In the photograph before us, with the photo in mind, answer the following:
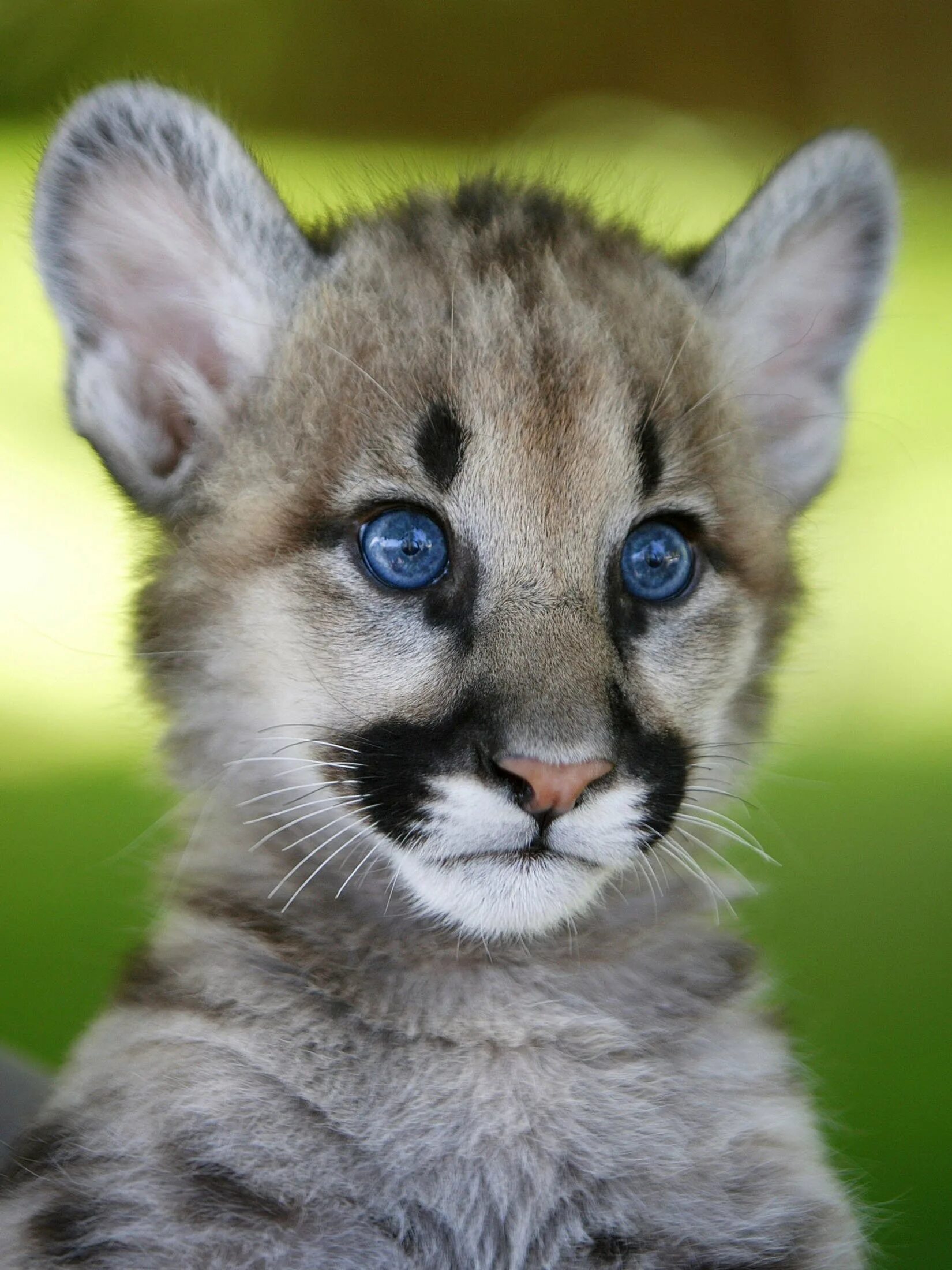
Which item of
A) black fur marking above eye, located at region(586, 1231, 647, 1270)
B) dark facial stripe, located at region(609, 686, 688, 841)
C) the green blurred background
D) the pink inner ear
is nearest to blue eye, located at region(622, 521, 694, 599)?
dark facial stripe, located at region(609, 686, 688, 841)

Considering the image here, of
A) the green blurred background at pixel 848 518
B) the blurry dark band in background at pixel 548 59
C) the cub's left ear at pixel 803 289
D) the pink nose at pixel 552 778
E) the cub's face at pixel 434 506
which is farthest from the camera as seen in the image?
the blurry dark band in background at pixel 548 59

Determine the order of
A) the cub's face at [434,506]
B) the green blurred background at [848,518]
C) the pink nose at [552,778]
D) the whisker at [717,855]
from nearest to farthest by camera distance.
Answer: the pink nose at [552,778] → the cub's face at [434,506] → the whisker at [717,855] → the green blurred background at [848,518]

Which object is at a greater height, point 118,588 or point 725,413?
point 725,413

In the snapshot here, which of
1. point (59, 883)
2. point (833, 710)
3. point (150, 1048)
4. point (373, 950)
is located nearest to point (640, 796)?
point (373, 950)

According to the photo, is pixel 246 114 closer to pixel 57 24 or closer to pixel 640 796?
pixel 57 24

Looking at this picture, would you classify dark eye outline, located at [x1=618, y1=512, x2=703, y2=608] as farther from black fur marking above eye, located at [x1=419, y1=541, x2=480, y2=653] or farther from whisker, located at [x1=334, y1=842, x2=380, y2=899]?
whisker, located at [x1=334, y1=842, x2=380, y2=899]

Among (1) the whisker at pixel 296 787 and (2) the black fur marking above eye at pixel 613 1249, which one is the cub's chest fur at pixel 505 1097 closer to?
(2) the black fur marking above eye at pixel 613 1249

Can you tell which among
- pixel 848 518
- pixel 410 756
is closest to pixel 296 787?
pixel 410 756

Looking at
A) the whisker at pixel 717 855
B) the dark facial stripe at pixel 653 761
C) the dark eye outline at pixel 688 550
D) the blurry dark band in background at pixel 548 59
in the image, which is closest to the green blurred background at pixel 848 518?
the blurry dark band in background at pixel 548 59
